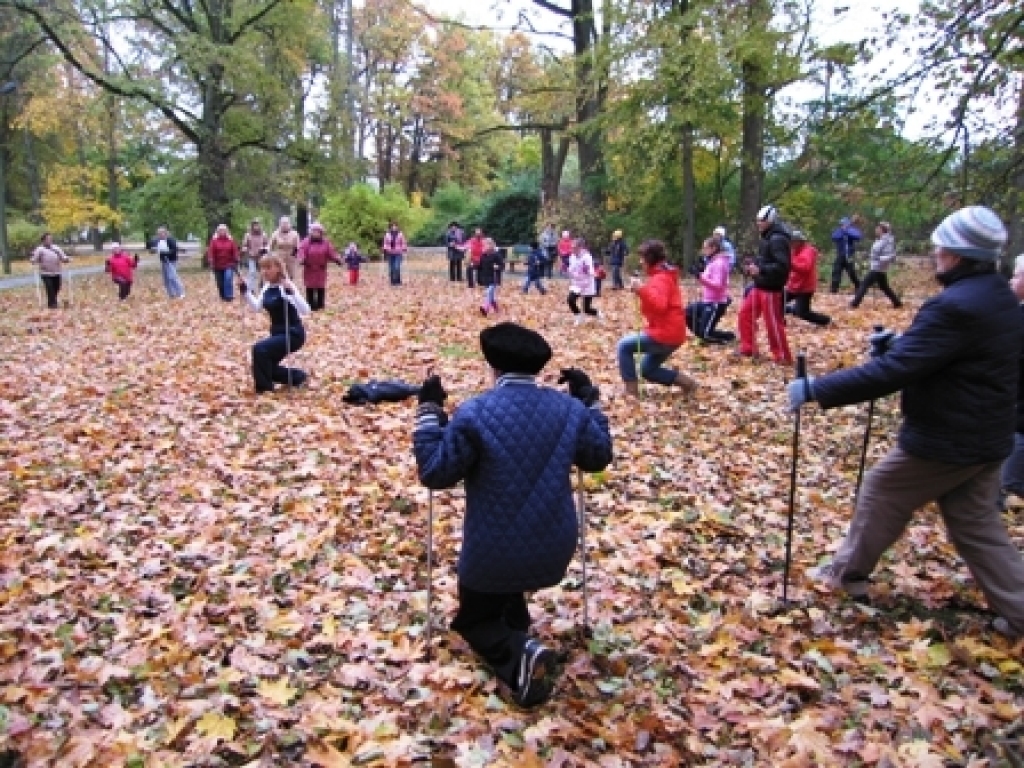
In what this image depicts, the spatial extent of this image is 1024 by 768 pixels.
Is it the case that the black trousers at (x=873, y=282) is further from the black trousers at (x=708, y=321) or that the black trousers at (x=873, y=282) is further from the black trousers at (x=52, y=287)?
the black trousers at (x=52, y=287)

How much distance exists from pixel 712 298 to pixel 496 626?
8858 mm

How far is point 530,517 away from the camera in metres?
3.49

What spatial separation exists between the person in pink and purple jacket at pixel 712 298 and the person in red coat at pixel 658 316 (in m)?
2.88

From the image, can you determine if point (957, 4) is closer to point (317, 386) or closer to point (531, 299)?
point (317, 386)

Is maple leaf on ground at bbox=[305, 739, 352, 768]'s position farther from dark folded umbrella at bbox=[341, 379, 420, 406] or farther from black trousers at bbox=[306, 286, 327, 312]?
black trousers at bbox=[306, 286, 327, 312]

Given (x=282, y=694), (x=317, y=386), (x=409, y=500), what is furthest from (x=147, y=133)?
(x=282, y=694)

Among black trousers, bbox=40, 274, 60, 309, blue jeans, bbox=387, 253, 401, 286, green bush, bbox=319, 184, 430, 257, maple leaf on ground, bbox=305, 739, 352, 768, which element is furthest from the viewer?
green bush, bbox=319, 184, 430, 257

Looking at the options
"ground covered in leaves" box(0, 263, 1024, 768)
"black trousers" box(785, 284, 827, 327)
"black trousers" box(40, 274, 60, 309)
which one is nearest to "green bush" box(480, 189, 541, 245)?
"black trousers" box(40, 274, 60, 309)

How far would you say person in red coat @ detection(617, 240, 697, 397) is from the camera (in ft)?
27.6

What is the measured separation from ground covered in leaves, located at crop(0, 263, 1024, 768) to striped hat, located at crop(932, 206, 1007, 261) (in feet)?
6.50

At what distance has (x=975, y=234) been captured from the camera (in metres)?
3.73

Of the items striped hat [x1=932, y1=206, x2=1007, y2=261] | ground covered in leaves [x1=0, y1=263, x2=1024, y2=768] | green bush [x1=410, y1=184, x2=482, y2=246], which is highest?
green bush [x1=410, y1=184, x2=482, y2=246]

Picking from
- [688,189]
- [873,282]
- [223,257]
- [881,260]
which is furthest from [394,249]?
[881,260]

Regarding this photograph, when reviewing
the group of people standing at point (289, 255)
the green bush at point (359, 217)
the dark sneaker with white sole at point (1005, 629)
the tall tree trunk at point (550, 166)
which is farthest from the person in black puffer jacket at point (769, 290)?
the green bush at point (359, 217)
